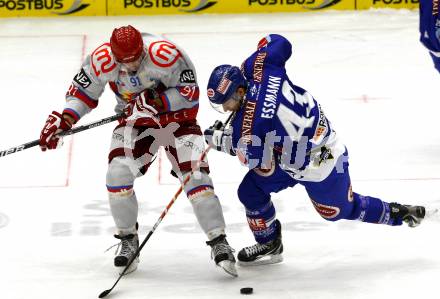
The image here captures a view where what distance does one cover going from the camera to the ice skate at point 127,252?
623 cm

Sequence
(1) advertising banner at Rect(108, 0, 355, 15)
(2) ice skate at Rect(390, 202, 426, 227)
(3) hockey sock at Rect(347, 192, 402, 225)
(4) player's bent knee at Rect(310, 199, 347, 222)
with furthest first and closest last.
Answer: (1) advertising banner at Rect(108, 0, 355, 15) → (2) ice skate at Rect(390, 202, 426, 227) → (3) hockey sock at Rect(347, 192, 402, 225) → (4) player's bent knee at Rect(310, 199, 347, 222)

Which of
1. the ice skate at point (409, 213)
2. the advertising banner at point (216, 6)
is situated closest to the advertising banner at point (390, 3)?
the advertising banner at point (216, 6)

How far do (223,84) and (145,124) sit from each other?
0.74 m

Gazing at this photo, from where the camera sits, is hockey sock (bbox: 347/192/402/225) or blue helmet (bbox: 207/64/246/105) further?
hockey sock (bbox: 347/192/402/225)

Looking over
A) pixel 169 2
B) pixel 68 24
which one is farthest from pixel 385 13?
pixel 68 24

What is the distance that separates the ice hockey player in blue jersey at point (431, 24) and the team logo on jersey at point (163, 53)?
2386mm

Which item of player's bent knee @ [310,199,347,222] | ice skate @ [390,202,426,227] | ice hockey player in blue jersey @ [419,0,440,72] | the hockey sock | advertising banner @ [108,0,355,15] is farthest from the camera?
advertising banner @ [108,0,355,15]

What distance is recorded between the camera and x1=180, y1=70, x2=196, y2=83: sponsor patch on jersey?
6211 millimetres

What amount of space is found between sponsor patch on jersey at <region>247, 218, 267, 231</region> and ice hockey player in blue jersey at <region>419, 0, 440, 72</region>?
2.35 meters

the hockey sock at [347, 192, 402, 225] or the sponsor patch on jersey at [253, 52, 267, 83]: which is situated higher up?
the sponsor patch on jersey at [253, 52, 267, 83]

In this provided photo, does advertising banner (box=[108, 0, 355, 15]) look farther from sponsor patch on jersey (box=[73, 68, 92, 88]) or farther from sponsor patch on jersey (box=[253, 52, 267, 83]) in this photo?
sponsor patch on jersey (box=[253, 52, 267, 83])

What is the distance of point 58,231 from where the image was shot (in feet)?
22.4

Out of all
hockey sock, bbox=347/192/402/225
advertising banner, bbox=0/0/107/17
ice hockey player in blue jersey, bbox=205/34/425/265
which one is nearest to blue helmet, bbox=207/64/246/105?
ice hockey player in blue jersey, bbox=205/34/425/265

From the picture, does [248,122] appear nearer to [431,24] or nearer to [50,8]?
[431,24]
